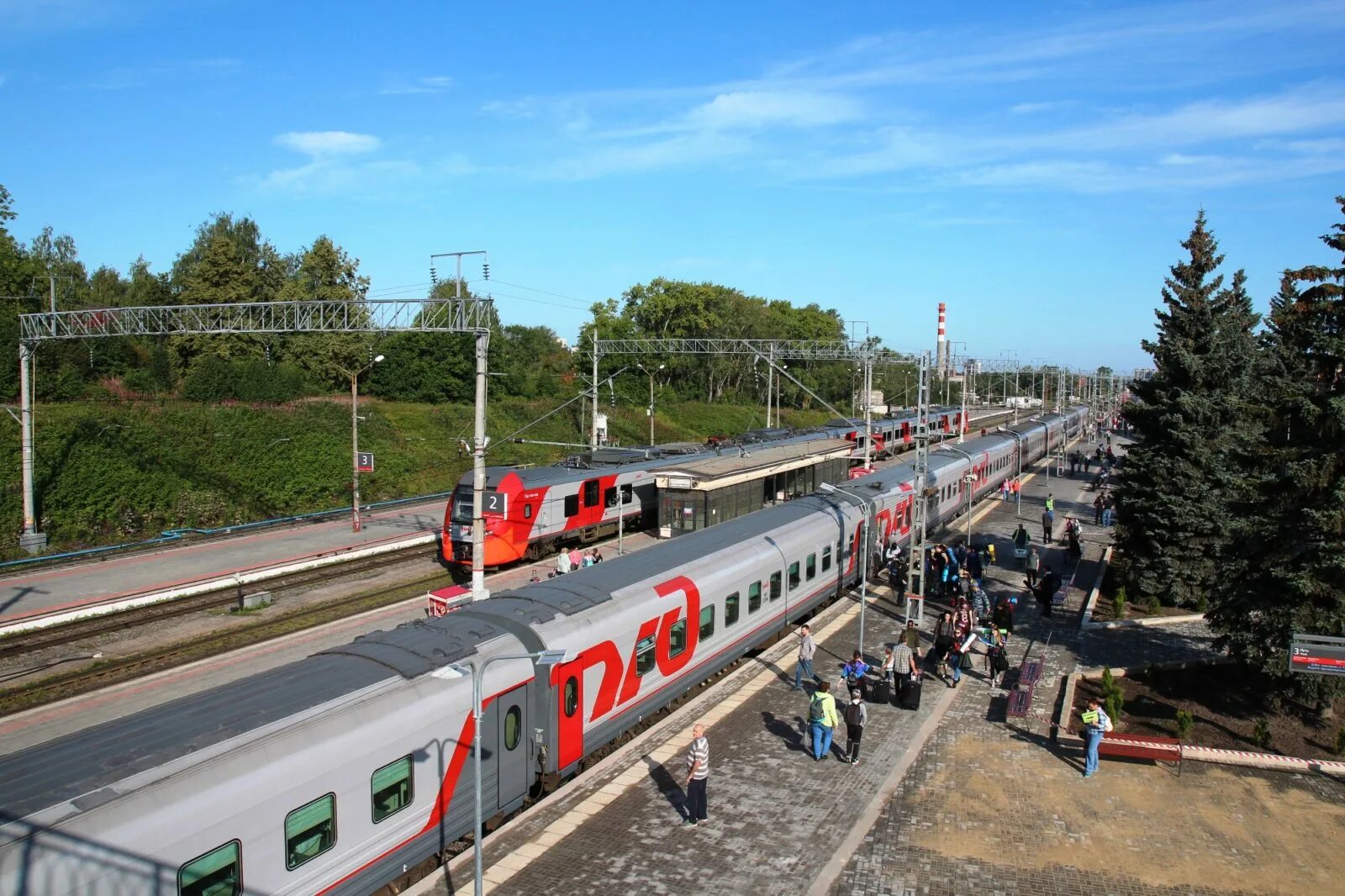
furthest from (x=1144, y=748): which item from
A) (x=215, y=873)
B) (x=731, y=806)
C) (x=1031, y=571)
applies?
(x=215, y=873)

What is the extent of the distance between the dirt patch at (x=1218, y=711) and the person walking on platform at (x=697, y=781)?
8.56 meters

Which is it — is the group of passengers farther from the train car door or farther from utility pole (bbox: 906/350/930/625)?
the train car door

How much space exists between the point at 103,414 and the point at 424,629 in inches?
1328

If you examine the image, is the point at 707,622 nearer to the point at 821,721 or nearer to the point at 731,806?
the point at 821,721

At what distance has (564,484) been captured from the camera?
31.6 metres

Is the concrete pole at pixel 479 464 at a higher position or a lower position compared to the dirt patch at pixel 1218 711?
higher

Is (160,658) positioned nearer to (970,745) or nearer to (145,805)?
(145,805)

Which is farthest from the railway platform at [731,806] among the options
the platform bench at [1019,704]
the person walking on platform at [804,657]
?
the platform bench at [1019,704]

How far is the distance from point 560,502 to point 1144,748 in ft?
67.2

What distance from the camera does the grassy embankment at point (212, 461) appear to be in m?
34.2

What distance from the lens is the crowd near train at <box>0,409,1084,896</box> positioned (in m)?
7.63

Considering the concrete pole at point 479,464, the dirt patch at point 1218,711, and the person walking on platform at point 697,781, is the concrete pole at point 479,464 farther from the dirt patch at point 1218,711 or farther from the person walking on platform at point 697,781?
the dirt patch at point 1218,711

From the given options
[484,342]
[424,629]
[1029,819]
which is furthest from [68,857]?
[484,342]

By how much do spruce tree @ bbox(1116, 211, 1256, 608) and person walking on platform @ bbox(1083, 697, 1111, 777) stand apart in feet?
41.9
